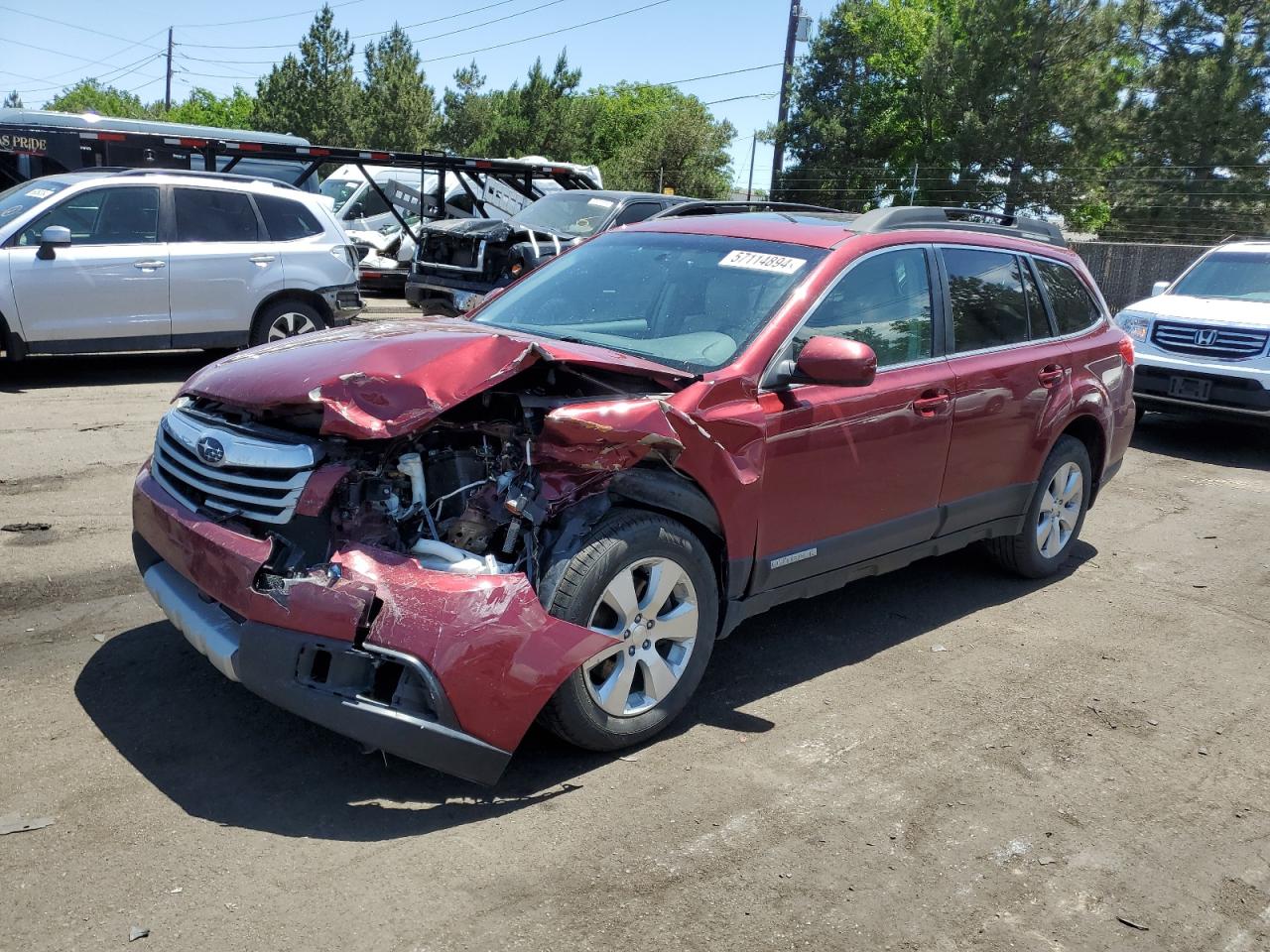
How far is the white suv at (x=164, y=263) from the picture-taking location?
9328 millimetres

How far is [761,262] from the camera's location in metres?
4.66

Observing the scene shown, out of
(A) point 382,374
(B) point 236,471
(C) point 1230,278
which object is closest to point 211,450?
(B) point 236,471

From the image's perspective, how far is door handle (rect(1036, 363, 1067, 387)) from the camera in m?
5.59

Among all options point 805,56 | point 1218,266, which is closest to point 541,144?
point 805,56

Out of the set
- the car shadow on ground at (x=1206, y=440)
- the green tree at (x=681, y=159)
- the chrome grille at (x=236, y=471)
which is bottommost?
the car shadow on ground at (x=1206, y=440)

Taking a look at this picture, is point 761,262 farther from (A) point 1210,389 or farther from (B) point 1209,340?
(B) point 1209,340

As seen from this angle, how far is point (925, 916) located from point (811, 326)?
2.28 m

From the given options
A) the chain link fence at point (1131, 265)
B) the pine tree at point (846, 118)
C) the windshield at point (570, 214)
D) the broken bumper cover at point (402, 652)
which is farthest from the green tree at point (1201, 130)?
the broken bumper cover at point (402, 652)

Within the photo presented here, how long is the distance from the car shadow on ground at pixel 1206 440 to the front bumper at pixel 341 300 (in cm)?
776

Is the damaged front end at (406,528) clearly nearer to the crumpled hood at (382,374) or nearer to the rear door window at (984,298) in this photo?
the crumpled hood at (382,374)

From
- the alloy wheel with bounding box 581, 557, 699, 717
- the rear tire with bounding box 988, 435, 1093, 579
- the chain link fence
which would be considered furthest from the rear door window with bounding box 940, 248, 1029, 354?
the chain link fence

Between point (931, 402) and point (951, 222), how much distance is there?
117 cm

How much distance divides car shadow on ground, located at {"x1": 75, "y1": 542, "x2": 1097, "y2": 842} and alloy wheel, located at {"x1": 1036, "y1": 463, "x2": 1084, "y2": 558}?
1559 millimetres

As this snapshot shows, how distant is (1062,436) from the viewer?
235 inches
